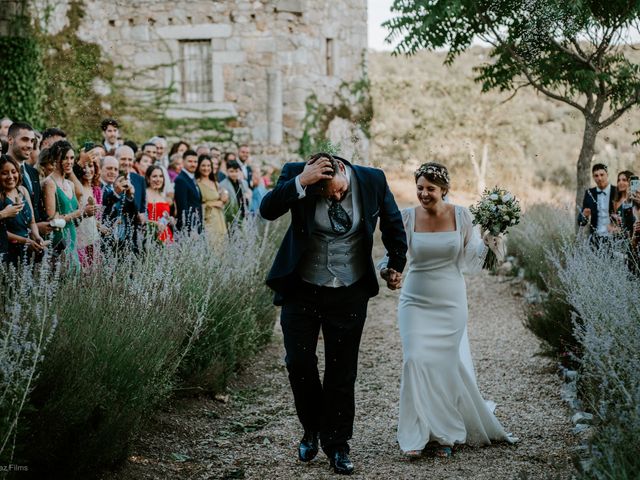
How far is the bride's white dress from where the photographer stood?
4887 millimetres

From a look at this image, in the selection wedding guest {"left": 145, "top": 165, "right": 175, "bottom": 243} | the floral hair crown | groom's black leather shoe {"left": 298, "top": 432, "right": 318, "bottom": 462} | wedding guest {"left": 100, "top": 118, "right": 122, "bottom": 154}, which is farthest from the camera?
wedding guest {"left": 100, "top": 118, "right": 122, "bottom": 154}

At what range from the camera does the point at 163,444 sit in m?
4.93

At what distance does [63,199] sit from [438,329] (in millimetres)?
3444

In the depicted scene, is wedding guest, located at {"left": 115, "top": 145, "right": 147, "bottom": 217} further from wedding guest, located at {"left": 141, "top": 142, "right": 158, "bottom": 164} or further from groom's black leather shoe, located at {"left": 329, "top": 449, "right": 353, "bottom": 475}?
groom's black leather shoe, located at {"left": 329, "top": 449, "right": 353, "bottom": 475}

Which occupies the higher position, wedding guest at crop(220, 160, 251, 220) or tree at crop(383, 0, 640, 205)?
tree at crop(383, 0, 640, 205)

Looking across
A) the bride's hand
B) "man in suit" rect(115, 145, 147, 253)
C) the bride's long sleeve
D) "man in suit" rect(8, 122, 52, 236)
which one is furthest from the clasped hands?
A: "man in suit" rect(115, 145, 147, 253)

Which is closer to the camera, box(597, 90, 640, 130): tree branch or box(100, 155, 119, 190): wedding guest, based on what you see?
box(100, 155, 119, 190): wedding guest

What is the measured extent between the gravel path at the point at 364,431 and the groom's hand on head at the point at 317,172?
1.76 m

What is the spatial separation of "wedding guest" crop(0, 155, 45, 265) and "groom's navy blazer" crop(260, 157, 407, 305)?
6.72 feet

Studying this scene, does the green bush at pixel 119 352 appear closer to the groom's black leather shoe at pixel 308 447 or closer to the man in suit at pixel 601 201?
the groom's black leather shoe at pixel 308 447

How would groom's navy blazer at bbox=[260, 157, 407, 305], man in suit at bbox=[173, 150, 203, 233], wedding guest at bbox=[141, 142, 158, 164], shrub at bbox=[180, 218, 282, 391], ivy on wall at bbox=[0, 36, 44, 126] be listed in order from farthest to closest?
ivy on wall at bbox=[0, 36, 44, 126], wedding guest at bbox=[141, 142, 158, 164], man in suit at bbox=[173, 150, 203, 233], shrub at bbox=[180, 218, 282, 391], groom's navy blazer at bbox=[260, 157, 407, 305]

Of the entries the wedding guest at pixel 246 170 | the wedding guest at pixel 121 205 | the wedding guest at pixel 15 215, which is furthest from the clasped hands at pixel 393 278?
the wedding guest at pixel 246 170

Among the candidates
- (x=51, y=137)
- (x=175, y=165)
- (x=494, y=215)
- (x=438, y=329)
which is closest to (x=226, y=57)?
(x=175, y=165)

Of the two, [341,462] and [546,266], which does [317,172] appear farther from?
[546,266]
